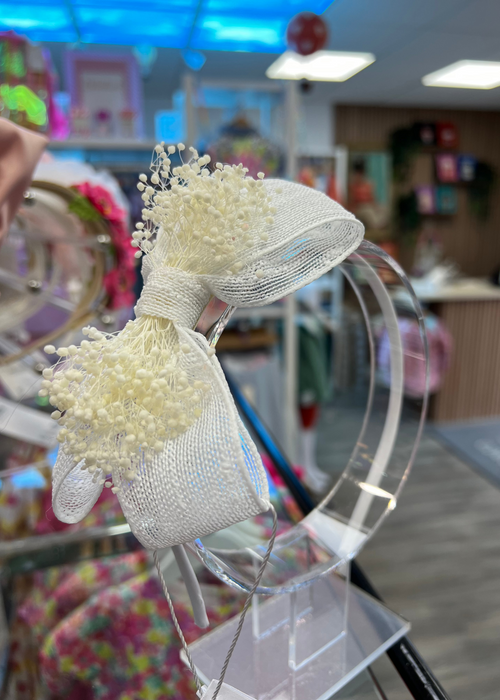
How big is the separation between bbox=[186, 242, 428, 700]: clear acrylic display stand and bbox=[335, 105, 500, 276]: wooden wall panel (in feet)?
15.1

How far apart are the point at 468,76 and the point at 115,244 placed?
13.1ft

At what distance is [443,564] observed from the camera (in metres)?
1.79

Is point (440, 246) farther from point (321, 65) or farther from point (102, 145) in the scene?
point (102, 145)

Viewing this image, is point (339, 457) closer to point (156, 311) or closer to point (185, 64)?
point (156, 311)

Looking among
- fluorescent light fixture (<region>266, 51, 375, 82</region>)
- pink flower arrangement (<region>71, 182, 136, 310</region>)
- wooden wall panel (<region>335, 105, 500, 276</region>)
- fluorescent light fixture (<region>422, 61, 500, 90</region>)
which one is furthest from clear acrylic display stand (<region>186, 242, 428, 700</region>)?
wooden wall panel (<region>335, 105, 500, 276</region>)

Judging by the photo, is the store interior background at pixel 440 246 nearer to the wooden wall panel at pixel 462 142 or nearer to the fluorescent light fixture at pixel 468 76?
the wooden wall panel at pixel 462 142

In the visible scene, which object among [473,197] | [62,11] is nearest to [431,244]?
[473,197]

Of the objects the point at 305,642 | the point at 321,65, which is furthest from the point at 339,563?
the point at 321,65

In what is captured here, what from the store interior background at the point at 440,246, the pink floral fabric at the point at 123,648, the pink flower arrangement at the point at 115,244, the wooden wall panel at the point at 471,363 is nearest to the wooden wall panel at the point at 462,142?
the store interior background at the point at 440,246

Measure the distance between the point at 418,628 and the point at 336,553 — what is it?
20.5 inches

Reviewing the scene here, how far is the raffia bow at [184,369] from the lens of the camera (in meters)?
0.31

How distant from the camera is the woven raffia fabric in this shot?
0.30m

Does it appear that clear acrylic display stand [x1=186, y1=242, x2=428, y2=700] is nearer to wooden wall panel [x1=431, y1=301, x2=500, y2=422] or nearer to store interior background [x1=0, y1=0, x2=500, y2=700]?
store interior background [x1=0, y1=0, x2=500, y2=700]

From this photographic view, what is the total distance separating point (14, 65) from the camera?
111 centimetres
